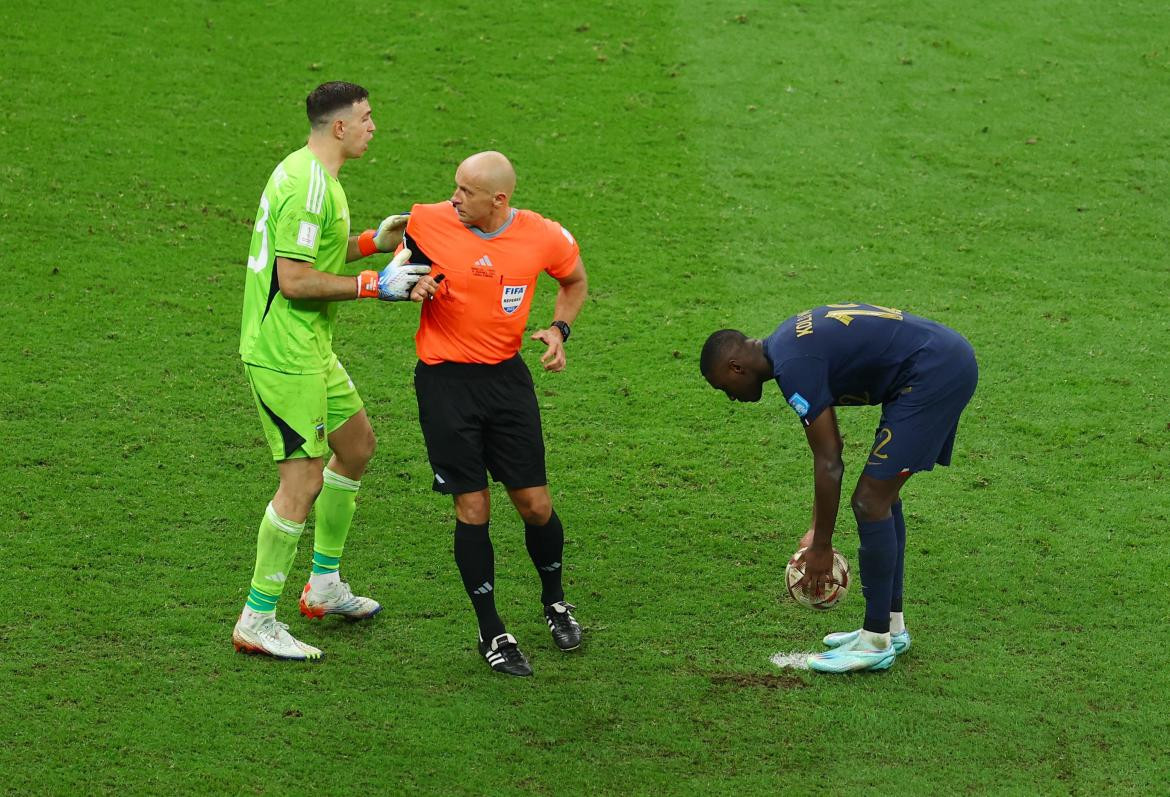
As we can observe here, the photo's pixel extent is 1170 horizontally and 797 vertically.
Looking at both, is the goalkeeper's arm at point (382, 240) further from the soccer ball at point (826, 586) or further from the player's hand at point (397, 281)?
the soccer ball at point (826, 586)

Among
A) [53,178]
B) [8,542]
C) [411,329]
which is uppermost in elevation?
[53,178]

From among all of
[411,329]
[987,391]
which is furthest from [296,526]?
[987,391]

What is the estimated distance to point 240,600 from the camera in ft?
20.1

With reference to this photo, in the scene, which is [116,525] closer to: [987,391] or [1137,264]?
[987,391]

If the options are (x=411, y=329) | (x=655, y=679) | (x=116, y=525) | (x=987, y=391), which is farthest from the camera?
(x=411, y=329)

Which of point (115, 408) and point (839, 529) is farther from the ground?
point (115, 408)

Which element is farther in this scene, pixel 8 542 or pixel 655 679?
pixel 8 542

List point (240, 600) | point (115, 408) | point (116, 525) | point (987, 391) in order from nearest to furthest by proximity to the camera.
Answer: point (240, 600)
point (116, 525)
point (115, 408)
point (987, 391)

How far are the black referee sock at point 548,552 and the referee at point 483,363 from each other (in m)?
0.03

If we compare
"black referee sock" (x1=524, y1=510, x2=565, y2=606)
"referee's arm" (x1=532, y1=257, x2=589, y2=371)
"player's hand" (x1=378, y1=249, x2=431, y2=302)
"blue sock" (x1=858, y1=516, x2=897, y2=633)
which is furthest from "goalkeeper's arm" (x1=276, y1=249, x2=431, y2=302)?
"blue sock" (x1=858, y1=516, x2=897, y2=633)

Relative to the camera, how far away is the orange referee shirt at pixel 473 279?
5512mm

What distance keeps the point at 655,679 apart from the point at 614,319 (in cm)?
392

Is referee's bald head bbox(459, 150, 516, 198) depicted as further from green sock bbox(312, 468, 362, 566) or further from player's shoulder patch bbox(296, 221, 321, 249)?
green sock bbox(312, 468, 362, 566)

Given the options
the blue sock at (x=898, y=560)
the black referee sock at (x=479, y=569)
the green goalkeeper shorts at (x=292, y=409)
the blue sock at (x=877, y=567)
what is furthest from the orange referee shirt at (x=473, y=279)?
the blue sock at (x=898, y=560)
